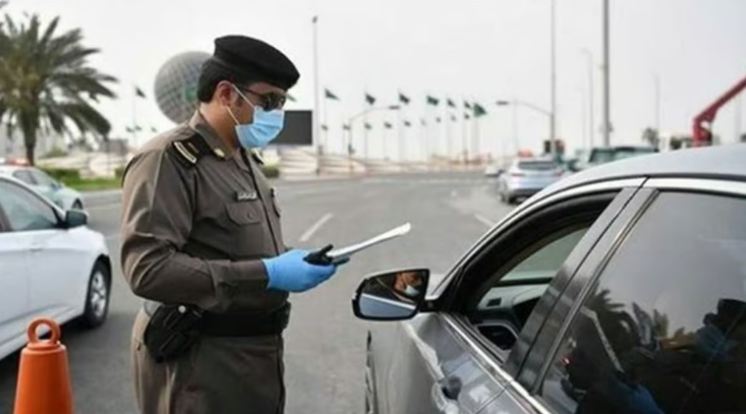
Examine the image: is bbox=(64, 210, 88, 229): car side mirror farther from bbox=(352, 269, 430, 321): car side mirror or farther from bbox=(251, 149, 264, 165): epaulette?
bbox=(352, 269, 430, 321): car side mirror

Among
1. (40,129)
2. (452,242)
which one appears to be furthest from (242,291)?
(40,129)

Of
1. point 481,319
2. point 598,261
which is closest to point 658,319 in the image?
point 598,261

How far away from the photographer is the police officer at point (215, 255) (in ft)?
8.39

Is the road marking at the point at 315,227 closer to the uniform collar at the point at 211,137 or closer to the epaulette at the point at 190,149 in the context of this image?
the uniform collar at the point at 211,137

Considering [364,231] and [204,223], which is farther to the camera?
[364,231]

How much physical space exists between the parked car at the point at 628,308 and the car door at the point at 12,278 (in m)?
3.84

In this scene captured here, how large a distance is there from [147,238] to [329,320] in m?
5.45

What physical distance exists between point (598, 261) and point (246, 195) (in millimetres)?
1248

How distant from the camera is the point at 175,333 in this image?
273cm

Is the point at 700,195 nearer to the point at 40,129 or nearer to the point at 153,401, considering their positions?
the point at 153,401

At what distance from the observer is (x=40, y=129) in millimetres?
37719

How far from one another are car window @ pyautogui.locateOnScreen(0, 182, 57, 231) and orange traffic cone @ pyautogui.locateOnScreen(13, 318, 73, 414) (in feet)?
9.75

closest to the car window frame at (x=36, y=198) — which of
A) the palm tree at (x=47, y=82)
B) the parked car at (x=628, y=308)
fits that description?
the parked car at (x=628, y=308)

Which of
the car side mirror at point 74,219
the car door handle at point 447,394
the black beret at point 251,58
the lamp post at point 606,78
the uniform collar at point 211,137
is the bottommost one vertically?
the car door handle at point 447,394
